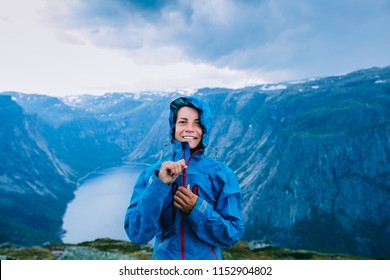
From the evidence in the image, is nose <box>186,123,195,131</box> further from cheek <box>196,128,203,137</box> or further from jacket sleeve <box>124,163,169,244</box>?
jacket sleeve <box>124,163,169,244</box>

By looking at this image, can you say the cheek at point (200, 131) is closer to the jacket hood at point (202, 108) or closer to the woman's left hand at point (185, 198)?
the jacket hood at point (202, 108)

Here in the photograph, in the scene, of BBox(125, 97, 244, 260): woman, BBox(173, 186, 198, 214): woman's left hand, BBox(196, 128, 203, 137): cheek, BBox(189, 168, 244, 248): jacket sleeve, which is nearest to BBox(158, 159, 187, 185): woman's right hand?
BBox(125, 97, 244, 260): woman

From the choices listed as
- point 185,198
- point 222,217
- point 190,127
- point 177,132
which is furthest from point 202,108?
point 222,217

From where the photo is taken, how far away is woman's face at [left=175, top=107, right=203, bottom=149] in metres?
4.90

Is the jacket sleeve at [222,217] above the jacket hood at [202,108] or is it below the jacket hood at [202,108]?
below

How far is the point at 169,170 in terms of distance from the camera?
4.07 meters

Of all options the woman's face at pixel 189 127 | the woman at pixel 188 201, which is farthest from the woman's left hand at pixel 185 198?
the woman's face at pixel 189 127

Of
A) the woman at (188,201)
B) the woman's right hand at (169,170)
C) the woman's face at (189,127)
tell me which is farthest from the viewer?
the woman's face at (189,127)

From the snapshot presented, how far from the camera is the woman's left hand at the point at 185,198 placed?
4.23 meters

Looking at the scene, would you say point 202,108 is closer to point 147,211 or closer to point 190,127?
point 190,127

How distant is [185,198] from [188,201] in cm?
6

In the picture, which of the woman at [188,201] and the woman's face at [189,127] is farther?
the woman's face at [189,127]

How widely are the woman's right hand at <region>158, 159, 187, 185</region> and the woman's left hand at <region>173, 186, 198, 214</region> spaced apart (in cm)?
27
